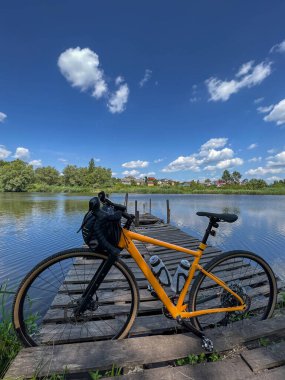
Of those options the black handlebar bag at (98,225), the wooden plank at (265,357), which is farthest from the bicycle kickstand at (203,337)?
the black handlebar bag at (98,225)

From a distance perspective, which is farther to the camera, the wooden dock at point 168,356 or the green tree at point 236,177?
the green tree at point 236,177

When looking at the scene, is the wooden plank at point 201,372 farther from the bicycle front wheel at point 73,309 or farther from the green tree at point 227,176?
the green tree at point 227,176

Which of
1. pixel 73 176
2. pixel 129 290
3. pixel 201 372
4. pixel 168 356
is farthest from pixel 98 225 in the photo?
pixel 73 176

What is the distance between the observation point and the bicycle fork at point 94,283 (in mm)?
2072

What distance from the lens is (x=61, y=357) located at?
1.90 meters

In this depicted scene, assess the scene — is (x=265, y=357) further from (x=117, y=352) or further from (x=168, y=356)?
(x=117, y=352)

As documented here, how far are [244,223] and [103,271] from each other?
1818 centimetres

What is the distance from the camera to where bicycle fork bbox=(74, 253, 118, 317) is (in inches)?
81.6

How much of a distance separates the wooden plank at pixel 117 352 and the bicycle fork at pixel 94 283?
0.31 metres

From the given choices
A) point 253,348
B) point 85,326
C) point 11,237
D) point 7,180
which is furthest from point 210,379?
point 7,180

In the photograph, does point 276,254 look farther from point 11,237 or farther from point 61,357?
point 11,237

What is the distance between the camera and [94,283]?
209cm

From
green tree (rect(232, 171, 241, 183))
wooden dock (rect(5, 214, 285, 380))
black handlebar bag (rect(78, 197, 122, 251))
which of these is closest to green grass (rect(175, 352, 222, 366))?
wooden dock (rect(5, 214, 285, 380))

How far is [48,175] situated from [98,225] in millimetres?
98750
